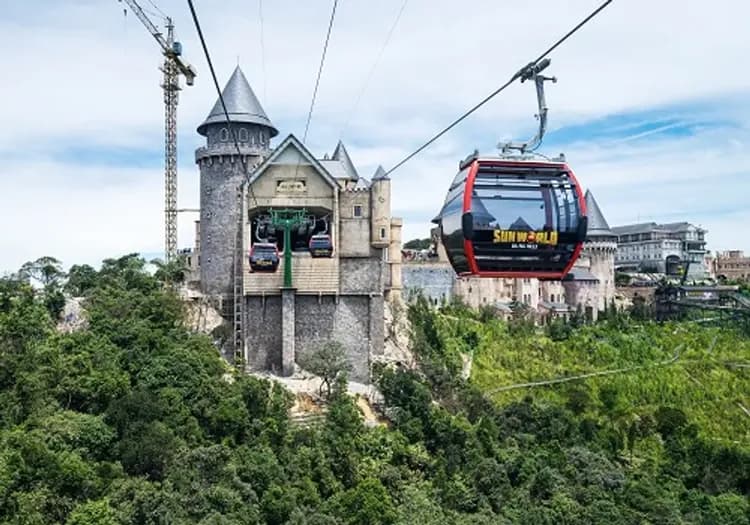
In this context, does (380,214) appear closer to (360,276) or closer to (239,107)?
(360,276)

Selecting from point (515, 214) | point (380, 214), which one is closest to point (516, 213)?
point (515, 214)

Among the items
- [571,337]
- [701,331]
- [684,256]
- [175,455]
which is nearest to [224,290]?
[175,455]

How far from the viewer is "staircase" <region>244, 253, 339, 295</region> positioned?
100 feet

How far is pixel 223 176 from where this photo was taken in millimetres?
32781

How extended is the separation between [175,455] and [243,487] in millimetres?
1859

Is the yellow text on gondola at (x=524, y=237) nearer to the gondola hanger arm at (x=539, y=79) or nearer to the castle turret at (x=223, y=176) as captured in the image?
the gondola hanger arm at (x=539, y=79)

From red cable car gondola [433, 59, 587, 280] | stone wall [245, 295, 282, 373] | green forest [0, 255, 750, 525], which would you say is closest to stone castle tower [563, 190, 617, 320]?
green forest [0, 255, 750, 525]

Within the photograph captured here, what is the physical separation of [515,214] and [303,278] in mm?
19548

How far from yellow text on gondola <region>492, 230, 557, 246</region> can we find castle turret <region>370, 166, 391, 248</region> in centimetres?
1893

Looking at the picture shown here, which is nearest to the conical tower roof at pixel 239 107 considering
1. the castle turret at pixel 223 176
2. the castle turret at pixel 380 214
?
the castle turret at pixel 223 176

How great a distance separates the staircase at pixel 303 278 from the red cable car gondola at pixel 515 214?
745 inches

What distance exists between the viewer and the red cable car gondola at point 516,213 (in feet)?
38.0

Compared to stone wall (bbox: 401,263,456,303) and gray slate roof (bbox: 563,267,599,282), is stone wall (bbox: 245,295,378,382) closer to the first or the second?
stone wall (bbox: 401,263,456,303)

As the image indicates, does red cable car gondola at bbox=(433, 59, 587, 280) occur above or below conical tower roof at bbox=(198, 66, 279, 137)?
below
